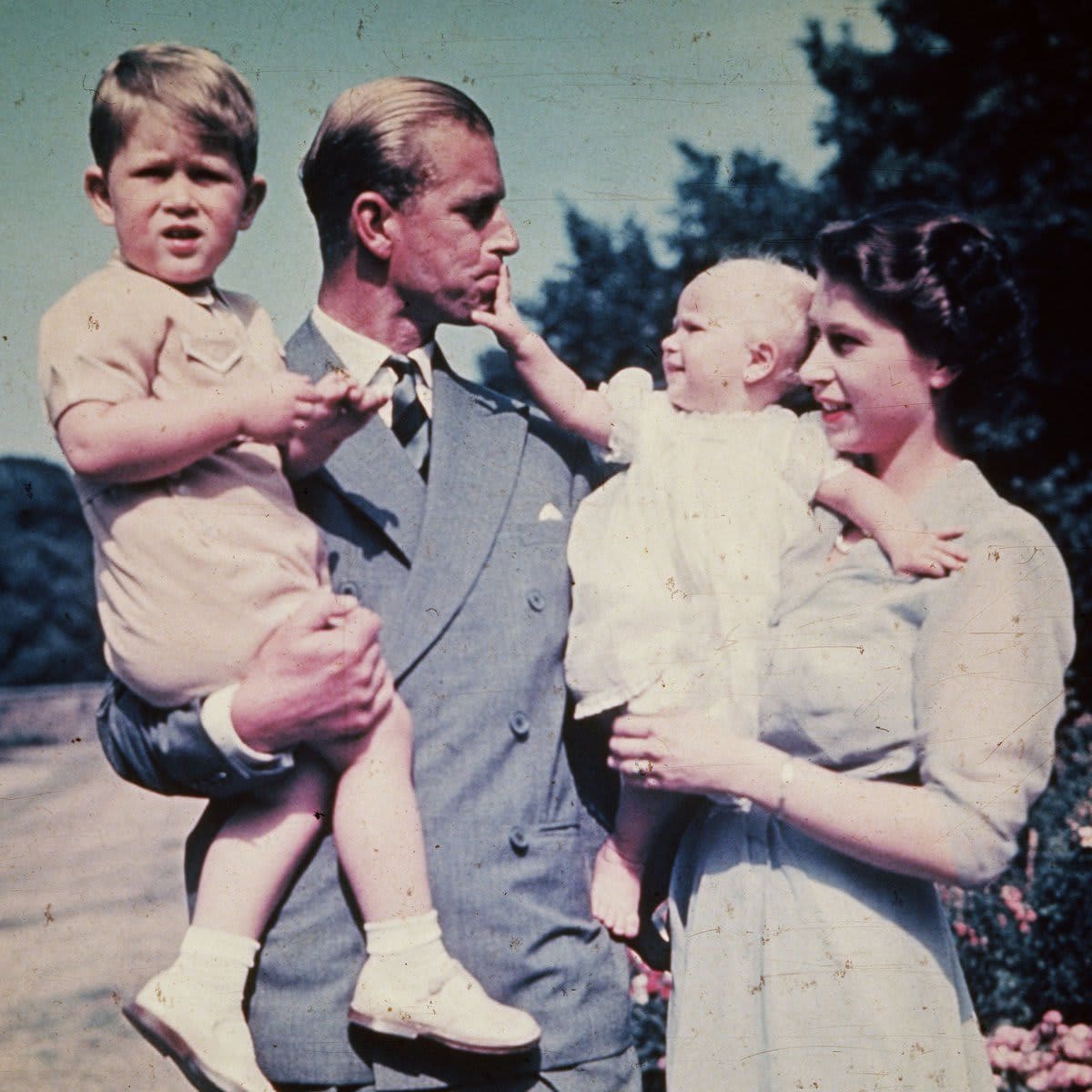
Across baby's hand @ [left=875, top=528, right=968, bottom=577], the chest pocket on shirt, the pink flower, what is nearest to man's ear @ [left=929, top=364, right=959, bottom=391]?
baby's hand @ [left=875, top=528, right=968, bottom=577]

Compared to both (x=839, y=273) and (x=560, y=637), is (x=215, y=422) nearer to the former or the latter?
(x=560, y=637)

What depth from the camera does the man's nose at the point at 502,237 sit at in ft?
8.65

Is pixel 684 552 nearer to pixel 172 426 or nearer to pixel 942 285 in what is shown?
pixel 942 285

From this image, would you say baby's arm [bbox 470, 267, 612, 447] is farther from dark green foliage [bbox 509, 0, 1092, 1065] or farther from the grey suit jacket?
dark green foliage [bbox 509, 0, 1092, 1065]

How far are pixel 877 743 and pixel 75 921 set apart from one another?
531 cm

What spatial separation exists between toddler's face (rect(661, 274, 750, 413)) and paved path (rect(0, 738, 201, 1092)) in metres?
2.10

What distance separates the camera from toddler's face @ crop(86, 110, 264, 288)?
89.9 inches

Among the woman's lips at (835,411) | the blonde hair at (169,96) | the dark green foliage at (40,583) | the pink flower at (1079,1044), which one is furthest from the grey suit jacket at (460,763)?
the dark green foliage at (40,583)

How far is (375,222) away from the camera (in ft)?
8.65

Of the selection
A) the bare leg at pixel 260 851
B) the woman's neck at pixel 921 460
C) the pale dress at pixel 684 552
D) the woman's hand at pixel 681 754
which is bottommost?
the bare leg at pixel 260 851

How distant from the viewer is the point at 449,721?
2455 millimetres

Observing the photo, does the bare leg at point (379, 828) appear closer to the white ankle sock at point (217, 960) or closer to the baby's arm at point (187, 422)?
the white ankle sock at point (217, 960)

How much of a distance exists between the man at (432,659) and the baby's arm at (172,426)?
11.0 inches

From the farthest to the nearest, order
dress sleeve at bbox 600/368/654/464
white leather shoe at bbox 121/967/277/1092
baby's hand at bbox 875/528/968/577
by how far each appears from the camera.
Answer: dress sleeve at bbox 600/368/654/464 < baby's hand at bbox 875/528/968/577 < white leather shoe at bbox 121/967/277/1092
